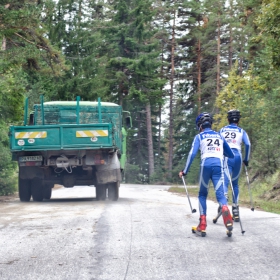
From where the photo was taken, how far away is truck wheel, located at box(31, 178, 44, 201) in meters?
17.4

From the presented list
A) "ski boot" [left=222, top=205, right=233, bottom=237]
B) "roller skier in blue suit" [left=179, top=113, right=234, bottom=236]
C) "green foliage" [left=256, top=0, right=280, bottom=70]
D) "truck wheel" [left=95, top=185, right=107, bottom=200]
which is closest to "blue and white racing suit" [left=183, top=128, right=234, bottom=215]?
"roller skier in blue suit" [left=179, top=113, right=234, bottom=236]

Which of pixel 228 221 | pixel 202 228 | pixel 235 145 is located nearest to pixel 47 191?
pixel 235 145

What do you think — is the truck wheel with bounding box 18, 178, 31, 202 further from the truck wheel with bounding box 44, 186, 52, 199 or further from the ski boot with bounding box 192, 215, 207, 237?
the ski boot with bounding box 192, 215, 207, 237

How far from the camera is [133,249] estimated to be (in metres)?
7.76

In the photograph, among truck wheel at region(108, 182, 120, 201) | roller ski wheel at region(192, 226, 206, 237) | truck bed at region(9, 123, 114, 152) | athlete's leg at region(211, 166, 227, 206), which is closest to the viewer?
roller ski wheel at region(192, 226, 206, 237)

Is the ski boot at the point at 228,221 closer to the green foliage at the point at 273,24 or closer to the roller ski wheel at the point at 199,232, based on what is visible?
the roller ski wheel at the point at 199,232

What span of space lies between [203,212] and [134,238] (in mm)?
1269

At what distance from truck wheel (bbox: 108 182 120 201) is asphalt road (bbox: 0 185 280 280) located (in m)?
5.46

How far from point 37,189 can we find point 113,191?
2.30 meters

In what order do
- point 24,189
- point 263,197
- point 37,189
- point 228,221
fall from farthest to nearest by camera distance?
point 263,197 < point 37,189 < point 24,189 < point 228,221

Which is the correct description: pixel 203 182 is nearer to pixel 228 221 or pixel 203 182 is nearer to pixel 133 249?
pixel 228 221

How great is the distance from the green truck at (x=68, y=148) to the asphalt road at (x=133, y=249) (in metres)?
4.40

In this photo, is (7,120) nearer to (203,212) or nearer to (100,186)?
(100,186)

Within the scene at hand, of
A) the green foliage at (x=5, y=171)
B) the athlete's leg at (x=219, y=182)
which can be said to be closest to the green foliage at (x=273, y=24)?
the athlete's leg at (x=219, y=182)
